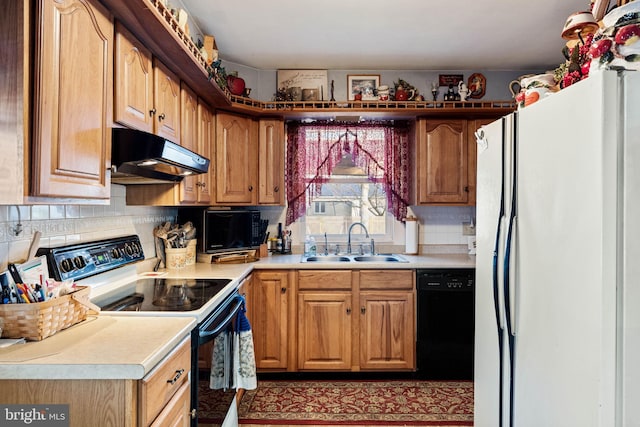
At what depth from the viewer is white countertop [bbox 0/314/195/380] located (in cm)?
103

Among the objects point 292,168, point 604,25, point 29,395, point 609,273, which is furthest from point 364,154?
point 29,395

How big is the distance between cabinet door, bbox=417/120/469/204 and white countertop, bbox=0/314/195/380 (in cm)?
229

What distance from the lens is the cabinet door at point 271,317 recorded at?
9.32ft

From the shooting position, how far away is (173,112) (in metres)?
2.09

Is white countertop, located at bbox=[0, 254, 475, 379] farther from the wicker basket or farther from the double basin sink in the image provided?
the double basin sink

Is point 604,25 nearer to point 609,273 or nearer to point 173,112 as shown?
point 609,273

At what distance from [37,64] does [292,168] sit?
236 centimetres

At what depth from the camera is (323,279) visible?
9.37ft

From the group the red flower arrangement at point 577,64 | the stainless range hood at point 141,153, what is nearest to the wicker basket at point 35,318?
the stainless range hood at point 141,153

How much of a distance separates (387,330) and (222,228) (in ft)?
4.67

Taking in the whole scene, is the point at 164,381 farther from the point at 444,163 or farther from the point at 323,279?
the point at 444,163

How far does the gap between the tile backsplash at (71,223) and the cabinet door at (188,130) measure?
0.31m

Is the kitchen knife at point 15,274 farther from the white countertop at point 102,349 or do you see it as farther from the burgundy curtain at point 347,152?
the burgundy curtain at point 347,152

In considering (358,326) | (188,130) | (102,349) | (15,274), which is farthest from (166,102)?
(358,326)
